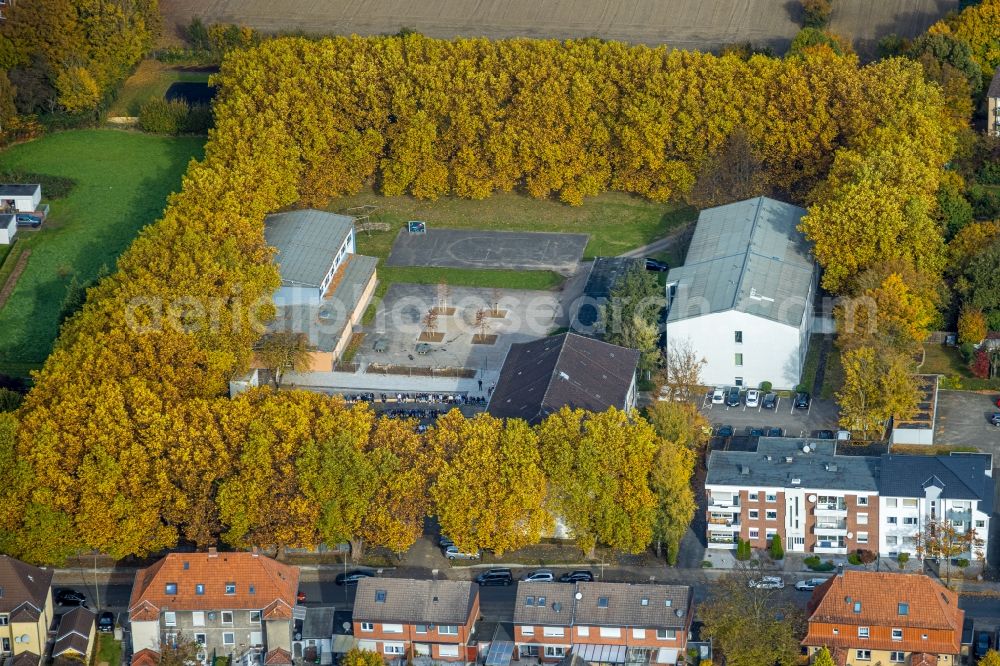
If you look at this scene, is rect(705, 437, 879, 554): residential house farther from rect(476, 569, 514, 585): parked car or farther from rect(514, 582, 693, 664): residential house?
rect(476, 569, 514, 585): parked car

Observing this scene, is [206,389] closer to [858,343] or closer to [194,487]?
[194,487]

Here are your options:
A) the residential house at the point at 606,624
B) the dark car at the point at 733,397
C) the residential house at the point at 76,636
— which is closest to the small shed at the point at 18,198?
the residential house at the point at 76,636

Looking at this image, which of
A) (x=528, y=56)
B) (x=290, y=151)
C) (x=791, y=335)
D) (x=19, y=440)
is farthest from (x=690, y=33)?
(x=19, y=440)

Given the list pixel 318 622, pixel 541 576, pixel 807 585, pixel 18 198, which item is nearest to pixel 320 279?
pixel 18 198

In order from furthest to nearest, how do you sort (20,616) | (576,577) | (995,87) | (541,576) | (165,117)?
(165,117) < (995,87) < (576,577) < (541,576) < (20,616)

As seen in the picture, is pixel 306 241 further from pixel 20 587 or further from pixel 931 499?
pixel 931 499

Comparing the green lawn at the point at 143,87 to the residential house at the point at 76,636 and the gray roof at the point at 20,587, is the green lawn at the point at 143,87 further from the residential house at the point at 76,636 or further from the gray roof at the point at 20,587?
the residential house at the point at 76,636

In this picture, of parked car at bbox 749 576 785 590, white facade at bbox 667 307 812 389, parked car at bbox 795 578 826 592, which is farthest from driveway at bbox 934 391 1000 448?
parked car at bbox 749 576 785 590
